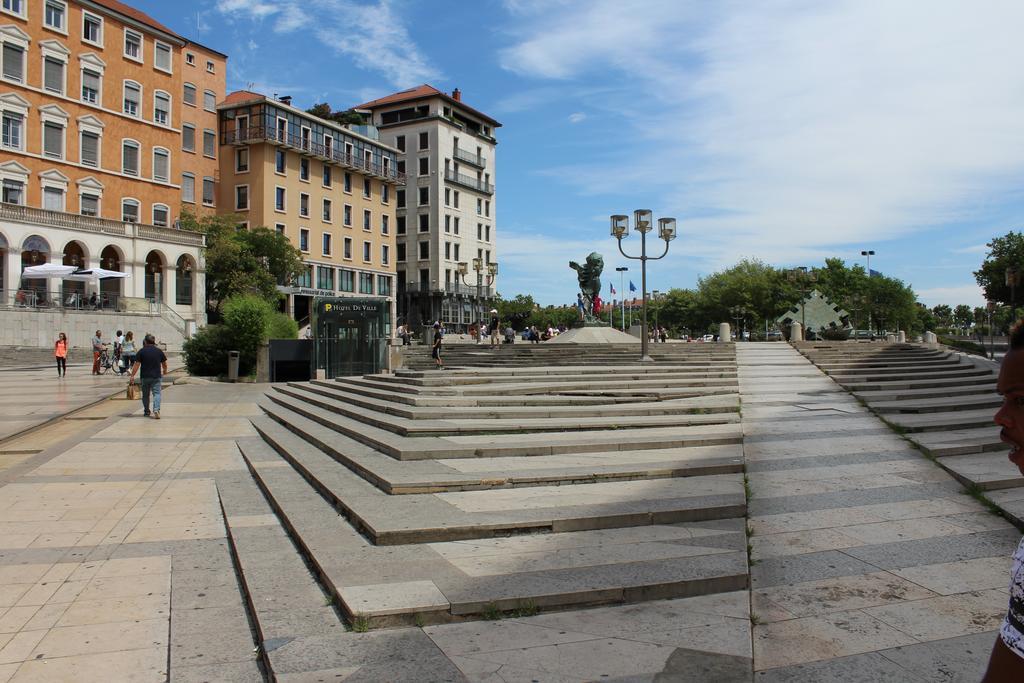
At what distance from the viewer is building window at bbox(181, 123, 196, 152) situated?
52469 mm

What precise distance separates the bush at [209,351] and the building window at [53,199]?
17.9 meters

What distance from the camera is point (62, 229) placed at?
39.0m

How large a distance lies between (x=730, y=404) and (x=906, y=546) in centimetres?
753

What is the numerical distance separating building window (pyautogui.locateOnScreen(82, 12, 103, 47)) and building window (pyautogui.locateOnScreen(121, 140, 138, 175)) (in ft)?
19.0

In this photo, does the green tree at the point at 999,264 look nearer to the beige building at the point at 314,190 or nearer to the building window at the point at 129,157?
the beige building at the point at 314,190

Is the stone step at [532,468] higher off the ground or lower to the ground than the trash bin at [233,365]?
lower

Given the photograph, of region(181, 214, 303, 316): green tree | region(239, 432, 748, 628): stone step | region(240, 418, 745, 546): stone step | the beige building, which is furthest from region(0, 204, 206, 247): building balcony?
region(239, 432, 748, 628): stone step

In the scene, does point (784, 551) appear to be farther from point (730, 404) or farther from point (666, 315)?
point (666, 315)

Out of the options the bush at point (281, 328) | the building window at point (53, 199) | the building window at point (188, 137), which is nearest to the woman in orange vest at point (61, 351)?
the bush at point (281, 328)

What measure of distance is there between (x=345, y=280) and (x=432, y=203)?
14.2 meters

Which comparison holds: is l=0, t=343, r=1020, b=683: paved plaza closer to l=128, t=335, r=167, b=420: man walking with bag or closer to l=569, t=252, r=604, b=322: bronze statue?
l=128, t=335, r=167, b=420: man walking with bag

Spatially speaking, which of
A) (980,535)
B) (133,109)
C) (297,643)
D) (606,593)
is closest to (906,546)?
(980,535)

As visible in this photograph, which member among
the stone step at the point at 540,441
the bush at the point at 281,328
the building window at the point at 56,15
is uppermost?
the building window at the point at 56,15

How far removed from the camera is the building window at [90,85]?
4272 cm
